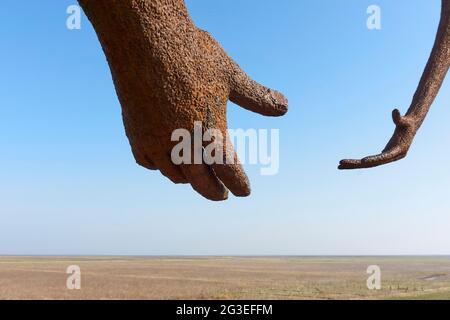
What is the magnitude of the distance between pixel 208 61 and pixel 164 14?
235mm

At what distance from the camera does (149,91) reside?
167cm

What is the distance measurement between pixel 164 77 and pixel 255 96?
0.51 meters

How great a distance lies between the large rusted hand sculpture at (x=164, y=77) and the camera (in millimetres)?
1638

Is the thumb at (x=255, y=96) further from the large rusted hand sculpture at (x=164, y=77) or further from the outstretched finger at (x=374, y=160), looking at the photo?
the outstretched finger at (x=374, y=160)

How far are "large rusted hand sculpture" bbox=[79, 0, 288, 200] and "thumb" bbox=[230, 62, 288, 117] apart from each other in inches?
1.7

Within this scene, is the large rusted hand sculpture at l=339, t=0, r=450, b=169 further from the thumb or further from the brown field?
the brown field

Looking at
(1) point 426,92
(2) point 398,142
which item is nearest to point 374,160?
(2) point 398,142

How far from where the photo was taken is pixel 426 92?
2293mm

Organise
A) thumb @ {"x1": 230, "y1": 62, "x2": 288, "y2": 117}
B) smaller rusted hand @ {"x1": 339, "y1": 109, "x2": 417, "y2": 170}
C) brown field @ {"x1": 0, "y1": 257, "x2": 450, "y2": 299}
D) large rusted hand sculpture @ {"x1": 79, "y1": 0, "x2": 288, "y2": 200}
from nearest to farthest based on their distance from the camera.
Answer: large rusted hand sculpture @ {"x1": 79, "y1": 0, "x2": 288, "y2": 200}, thumb @ {"x1": 230, "y1": 62, "x2": 288, "y2": 117}, smaller rusted hand @ {"x1": 339, "y1": 109, "x2": 417, "y2": 170}, brown field @ {"x1": 0, "y1": 257, "x2": 450, "y2": 299}

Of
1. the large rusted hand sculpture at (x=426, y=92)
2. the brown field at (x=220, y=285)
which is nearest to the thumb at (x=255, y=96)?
the large rusted hand sculpture at (x=426, y=92)

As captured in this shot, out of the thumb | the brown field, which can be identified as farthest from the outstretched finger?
the brown field

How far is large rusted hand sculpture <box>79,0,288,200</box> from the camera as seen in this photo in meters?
1.64
